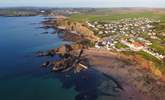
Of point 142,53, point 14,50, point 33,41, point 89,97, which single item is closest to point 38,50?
point 14,50

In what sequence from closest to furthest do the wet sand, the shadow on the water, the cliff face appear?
the shadow on the water < the wet sand < the cliff face

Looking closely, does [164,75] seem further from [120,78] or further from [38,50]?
[38,50]

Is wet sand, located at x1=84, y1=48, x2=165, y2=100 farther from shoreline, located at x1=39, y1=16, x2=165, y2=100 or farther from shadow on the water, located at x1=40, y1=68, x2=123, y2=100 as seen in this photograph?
shadow on the water, located at x1=40, y1=68, x2=123, y2=100

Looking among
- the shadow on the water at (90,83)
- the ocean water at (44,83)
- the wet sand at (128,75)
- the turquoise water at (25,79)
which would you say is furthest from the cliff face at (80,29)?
the shadow on the water at (90,83)

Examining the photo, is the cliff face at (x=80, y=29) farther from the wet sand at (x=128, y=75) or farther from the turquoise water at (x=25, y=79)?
the wet sand at (x=128, y=75)

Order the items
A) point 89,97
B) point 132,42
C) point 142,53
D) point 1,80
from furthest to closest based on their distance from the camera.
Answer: point 132,42
point 142,53
point 1,80
point 89,97

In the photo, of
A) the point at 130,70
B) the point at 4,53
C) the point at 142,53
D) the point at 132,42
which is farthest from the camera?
the point at 132,42

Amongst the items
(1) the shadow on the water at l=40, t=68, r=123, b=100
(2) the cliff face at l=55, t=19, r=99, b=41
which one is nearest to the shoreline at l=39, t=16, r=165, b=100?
(1) the shadow on the water at l=40, t=68, r=123, b=100

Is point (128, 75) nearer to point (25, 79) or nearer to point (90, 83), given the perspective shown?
point (90, 83)
